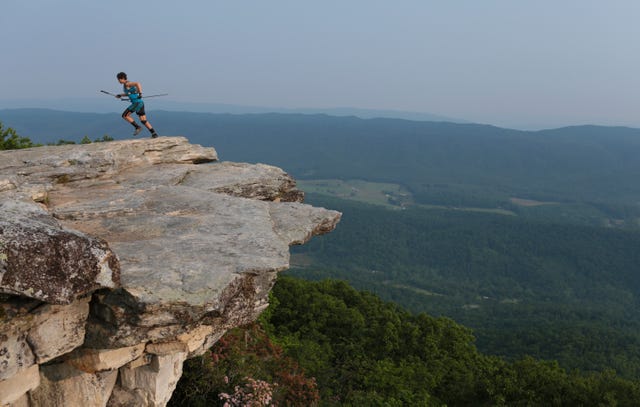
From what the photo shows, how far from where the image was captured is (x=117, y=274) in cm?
889

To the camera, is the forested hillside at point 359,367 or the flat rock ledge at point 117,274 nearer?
the flat rock ledge at point 117,274

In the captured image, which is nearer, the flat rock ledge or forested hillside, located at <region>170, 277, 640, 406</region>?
the flat rock ledge

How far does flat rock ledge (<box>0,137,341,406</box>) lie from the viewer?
8211mm

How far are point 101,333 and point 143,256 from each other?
1823 millimetres

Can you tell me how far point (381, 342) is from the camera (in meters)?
33.5

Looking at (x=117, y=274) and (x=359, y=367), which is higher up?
(x=117, y=274)

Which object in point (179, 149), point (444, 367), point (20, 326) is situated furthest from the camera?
point (444, 367)

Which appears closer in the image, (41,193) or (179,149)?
(41,193)

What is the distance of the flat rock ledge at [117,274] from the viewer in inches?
323

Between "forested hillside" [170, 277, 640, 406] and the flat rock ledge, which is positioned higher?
the flat rock ledge

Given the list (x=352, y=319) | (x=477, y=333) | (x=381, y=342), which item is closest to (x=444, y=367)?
(x=381, y=342)

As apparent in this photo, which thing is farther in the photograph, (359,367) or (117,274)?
(359,367)

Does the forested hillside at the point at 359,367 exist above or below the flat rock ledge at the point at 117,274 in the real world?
below

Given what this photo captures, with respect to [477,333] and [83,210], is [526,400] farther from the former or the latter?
[477,333]
